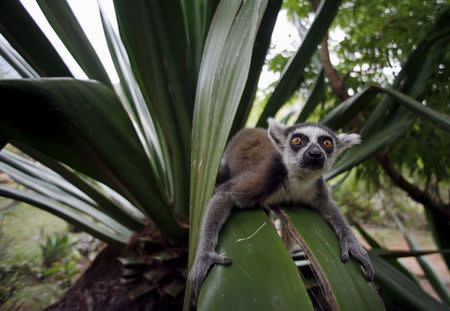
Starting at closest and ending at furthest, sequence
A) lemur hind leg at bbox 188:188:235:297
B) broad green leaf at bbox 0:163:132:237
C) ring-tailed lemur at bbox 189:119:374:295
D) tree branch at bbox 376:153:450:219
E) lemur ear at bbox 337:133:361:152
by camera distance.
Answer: lemur hind leg at bbox 188:188:235:297, ring-tailed lemur at bbox 189:119:374:295, broad green leaf at bbox 0:163:132:237, lemur ear at bbox 337:133:361:152, tree branch at bbox 376:153:450:219

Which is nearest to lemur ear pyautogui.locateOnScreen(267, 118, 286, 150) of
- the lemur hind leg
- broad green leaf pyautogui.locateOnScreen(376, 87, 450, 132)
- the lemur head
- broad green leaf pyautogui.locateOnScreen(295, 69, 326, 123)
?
the lemur head

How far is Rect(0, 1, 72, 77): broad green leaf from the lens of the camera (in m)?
0.71

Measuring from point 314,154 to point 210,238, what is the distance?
626mm

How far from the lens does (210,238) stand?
96 cm

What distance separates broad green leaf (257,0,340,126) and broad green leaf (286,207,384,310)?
793mm

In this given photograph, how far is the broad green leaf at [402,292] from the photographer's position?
38.1 inches

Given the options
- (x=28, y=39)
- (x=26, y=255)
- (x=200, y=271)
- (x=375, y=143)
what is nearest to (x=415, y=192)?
(x=375, y=143)

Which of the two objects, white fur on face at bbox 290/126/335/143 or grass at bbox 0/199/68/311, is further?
white fur on face at bbox 290/126/335/143

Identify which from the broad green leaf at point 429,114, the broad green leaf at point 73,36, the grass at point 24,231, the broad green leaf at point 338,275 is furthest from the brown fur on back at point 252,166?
the grass at point 24,231

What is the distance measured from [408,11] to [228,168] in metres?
1.20

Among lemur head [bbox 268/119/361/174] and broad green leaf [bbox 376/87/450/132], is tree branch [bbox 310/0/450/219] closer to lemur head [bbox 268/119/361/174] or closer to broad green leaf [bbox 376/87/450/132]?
lemur head [bbox 268/119/361/174]

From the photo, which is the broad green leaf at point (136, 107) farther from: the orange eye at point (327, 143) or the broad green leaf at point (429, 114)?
the broad green leaf at point (429, 114)

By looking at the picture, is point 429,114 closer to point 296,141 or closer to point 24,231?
point 296,141

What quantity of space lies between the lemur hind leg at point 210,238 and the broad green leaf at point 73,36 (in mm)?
669
